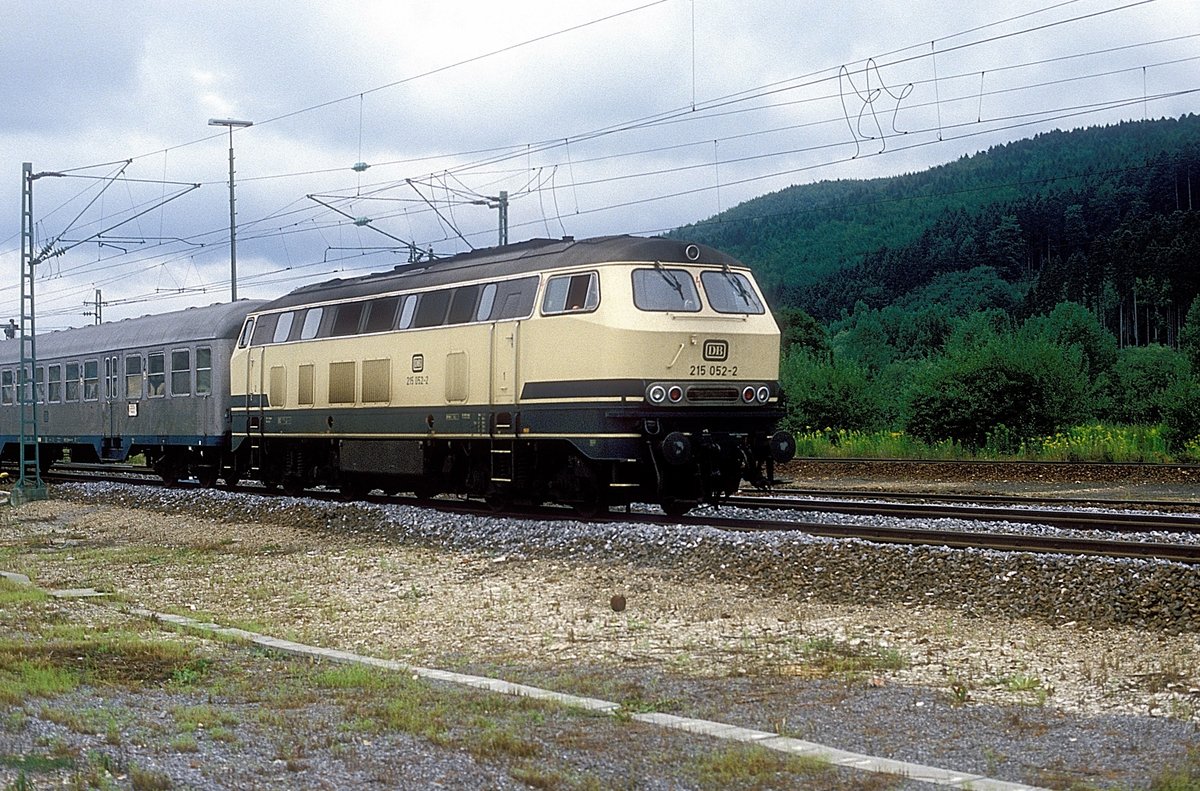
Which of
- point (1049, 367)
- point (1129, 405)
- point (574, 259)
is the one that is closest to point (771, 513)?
point (574, 259)

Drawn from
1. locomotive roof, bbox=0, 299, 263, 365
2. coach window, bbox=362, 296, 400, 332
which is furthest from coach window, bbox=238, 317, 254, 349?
coach window, bbox=362, 296, 400, 332

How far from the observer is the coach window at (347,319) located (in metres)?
21.9

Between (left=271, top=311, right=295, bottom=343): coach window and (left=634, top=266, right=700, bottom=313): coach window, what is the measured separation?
8938 mm

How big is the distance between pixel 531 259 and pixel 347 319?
501 centimetres

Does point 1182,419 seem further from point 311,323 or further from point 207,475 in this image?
point 207,475

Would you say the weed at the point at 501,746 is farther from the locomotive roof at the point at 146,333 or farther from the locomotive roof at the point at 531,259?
the locomotive roof at the point at 146,333

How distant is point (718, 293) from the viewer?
18078 millimetres

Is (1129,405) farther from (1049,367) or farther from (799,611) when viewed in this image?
(799,611)

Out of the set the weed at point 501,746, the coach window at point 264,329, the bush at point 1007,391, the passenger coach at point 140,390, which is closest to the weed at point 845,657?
the weed at point 501,746

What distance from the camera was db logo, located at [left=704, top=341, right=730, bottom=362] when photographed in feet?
57.0

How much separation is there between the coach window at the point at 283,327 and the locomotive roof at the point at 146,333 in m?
2.16

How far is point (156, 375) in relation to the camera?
28781 millimetres

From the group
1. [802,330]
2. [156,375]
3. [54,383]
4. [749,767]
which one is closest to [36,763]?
[749,767]

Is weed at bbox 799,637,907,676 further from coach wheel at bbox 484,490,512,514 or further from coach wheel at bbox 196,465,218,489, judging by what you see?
coach wheel at bbox 196,465,218,489
